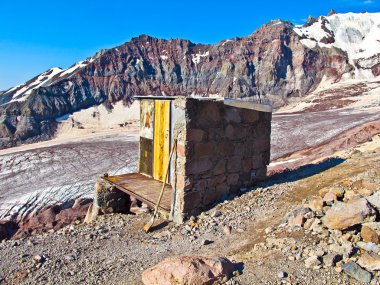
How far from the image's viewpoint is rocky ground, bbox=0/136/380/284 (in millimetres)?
4992

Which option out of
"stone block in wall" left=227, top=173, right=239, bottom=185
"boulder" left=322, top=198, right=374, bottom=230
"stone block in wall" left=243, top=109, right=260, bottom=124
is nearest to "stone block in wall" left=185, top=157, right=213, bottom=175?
"stone block in wall" left=227, top=173, right=239, bottom=185

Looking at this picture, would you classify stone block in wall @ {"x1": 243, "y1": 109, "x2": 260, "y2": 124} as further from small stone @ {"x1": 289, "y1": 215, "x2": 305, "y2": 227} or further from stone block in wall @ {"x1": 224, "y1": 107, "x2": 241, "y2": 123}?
small stone @ {"x1": 289, "y1": 215, "x2": 305, "y2": 227}

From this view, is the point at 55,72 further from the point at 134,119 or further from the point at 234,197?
the point at 234,197

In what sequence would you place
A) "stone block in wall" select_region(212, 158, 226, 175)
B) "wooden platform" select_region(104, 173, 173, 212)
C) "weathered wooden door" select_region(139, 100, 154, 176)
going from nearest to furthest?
"stone block in wall" select_region(212, 158, 226, 175)
"wooden platform" select_region(104, 173, 173, 212)
"weathered wooden door" select_region(139, 100, 154, 176)

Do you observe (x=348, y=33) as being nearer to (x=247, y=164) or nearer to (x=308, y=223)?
(x=247, y=164)

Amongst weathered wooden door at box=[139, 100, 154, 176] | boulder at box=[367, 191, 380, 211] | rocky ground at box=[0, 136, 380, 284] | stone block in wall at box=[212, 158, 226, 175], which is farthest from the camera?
weathered wooden door at box=[139, 100, 154, 176]

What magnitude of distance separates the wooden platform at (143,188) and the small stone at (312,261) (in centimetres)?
370

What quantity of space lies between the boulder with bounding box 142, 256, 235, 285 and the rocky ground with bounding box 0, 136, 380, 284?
0.26 meters

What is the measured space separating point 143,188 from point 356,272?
5879 mm

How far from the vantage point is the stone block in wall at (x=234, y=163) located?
28.0 feet

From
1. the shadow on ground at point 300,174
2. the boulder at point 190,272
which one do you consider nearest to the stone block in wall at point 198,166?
the shadow on ground at point 300,174

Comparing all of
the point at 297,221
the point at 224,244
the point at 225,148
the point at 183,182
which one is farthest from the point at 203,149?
→ the point at 297,221

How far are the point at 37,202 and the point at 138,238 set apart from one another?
11.7 m

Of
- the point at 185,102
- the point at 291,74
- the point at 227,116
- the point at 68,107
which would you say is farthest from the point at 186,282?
the point at 291,74
